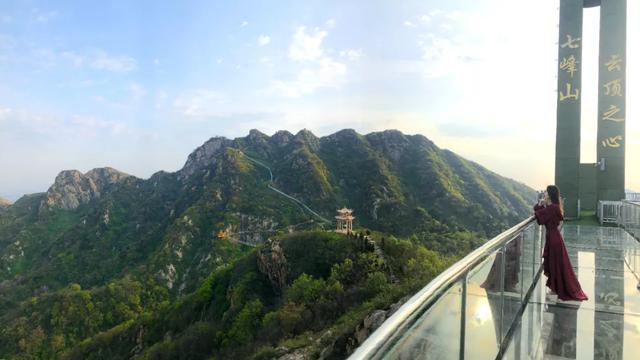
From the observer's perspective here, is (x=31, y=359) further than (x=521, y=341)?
Yes

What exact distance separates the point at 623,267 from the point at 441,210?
8376cm

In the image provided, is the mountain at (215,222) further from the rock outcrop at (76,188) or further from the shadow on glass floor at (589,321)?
the shadow on glass floor at (589,321)

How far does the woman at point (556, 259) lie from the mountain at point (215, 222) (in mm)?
28332

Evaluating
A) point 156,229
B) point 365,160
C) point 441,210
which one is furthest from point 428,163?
point 156,229

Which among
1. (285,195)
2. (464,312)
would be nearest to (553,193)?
(464,312)

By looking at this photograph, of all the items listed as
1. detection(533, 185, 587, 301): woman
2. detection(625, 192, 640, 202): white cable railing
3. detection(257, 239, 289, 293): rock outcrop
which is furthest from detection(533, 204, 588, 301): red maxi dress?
detection(257, 239, 289, 293): rock outcrop

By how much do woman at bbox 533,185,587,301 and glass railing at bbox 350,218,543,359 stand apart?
0.88m

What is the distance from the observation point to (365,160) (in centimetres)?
11150

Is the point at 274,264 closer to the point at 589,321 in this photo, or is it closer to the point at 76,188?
the point at 589,321

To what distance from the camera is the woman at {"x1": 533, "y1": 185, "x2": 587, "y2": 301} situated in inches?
174

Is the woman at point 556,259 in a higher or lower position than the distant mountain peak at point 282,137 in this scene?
lower

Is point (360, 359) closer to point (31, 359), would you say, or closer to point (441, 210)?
point (31, 359)

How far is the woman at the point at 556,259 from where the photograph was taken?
4410mm

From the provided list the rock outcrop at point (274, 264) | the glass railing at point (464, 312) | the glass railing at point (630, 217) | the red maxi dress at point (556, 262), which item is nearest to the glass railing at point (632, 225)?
the glass railing at point (630, 217)
